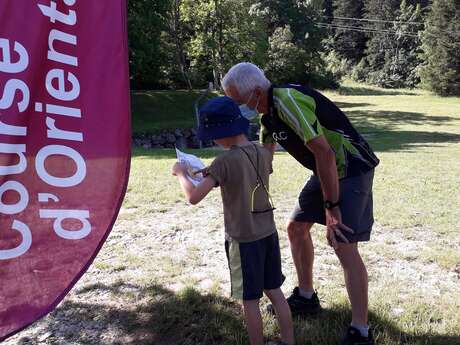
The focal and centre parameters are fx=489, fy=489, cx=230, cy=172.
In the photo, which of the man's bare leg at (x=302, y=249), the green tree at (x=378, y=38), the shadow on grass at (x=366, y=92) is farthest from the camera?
the green tree at (x=378, y=38)

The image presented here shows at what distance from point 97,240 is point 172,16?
29.9 metres

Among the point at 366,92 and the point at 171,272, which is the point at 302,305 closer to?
the point at 171,272

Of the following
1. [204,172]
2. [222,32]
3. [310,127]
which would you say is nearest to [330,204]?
[310,127]

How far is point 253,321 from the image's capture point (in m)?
2.59

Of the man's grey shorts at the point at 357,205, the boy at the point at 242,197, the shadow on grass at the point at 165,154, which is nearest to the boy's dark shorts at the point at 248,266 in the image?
the boy at the point at 242,197

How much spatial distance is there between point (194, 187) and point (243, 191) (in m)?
0.26

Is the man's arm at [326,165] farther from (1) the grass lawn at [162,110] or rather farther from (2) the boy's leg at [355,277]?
(1) the grass lawn at [162,110]

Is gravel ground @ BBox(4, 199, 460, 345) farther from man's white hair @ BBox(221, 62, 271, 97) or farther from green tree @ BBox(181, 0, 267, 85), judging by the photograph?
green tree @ BBox(181, 0, 267, 85)

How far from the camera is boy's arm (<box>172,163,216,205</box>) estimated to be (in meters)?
2.34

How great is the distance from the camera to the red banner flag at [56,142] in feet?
5.69

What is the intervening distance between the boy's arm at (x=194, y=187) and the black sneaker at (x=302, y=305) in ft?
3.99

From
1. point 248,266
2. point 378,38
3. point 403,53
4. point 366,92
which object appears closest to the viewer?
point 248,266

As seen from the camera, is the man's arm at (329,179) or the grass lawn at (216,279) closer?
the man's arm at (329,179)

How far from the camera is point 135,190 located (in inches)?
282
